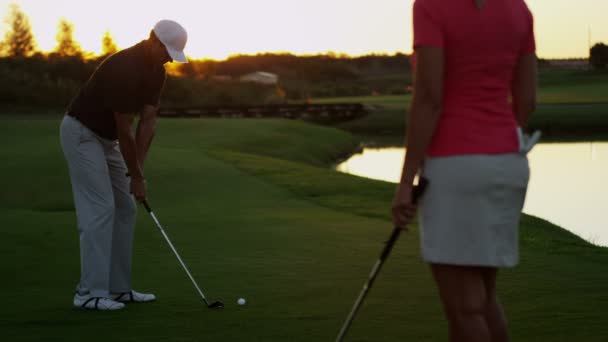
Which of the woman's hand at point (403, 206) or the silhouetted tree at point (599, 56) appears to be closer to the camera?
the woman's hand at point (403, 206)

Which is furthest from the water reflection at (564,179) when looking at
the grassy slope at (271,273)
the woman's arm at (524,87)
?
the woman's arm at (524,87)

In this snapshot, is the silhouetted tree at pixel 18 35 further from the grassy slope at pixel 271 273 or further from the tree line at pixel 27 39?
the grassy slope at pixel 271 273

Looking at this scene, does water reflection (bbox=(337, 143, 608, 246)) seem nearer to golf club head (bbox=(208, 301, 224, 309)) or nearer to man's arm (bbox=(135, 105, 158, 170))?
golf club head (bbox=(208, 301, 224, 309))

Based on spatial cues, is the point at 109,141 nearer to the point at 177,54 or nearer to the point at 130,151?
the point at 130,151

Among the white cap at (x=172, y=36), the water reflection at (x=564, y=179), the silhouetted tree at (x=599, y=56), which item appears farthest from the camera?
the silhouetted tree at (x=599, y=56)

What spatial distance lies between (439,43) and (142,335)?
11.2ft

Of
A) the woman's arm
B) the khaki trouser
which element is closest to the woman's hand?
the woman's arm

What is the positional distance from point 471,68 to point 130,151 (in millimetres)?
3602

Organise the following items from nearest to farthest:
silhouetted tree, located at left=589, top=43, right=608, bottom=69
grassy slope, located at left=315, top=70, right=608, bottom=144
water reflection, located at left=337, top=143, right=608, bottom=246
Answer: water reflection, located at left=337, top=143, right=608, bottom=246
grassy slope, located at left=315, top=70, right=608, bottom=144
silhouetted tree, located at left=589, top=43, right=608, bottom=69

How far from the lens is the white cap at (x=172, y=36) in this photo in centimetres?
649

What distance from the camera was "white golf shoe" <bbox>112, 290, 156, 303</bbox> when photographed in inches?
282

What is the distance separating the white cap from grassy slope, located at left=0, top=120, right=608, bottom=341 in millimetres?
1795

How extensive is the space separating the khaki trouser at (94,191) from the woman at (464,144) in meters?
3.59

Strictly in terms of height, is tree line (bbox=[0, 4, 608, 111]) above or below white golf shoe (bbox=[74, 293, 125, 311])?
Answer: below
